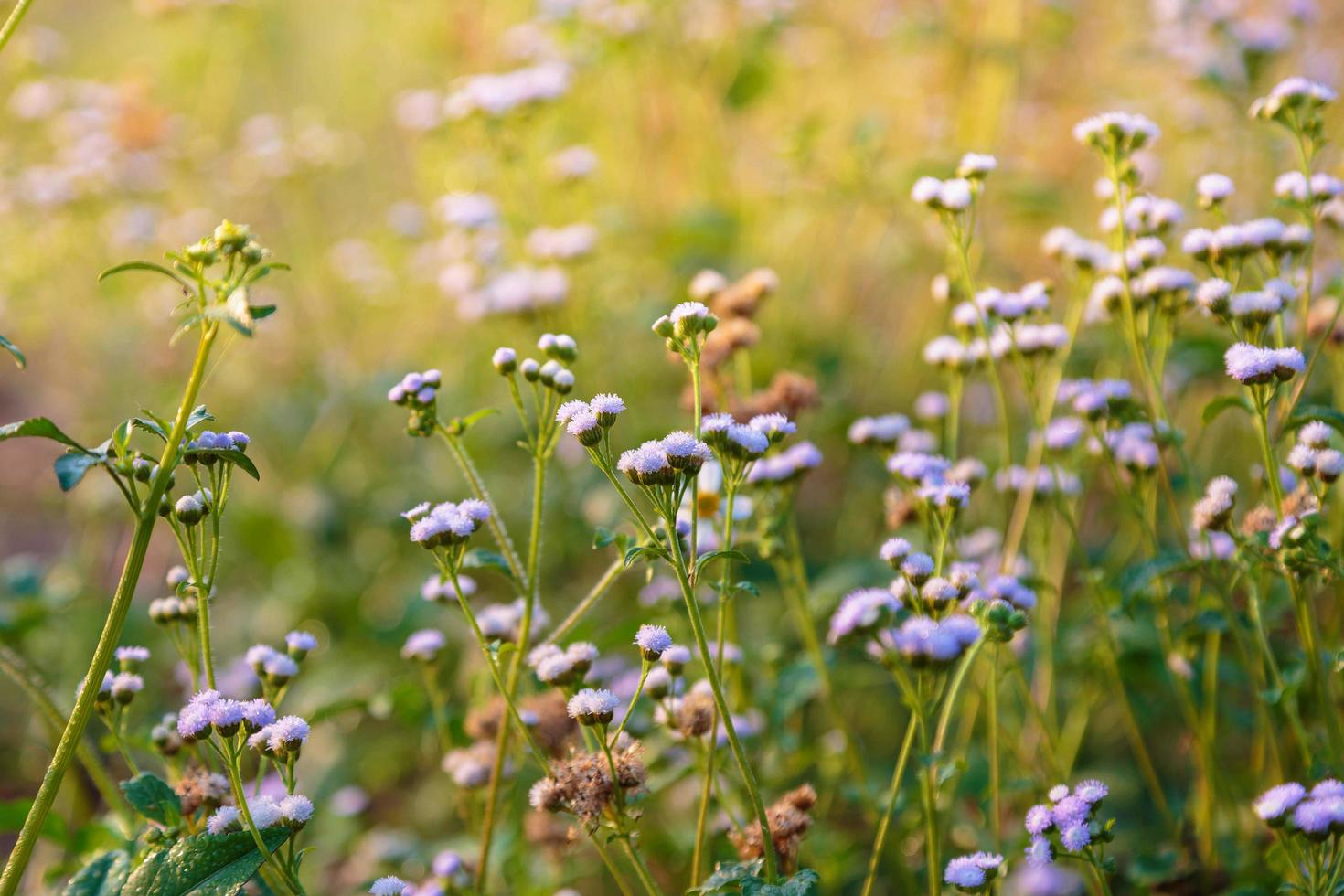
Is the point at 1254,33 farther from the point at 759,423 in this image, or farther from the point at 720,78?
the point at 759,423

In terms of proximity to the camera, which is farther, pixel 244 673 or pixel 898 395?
pixel 898 395

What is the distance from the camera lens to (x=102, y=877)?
6.06 ft

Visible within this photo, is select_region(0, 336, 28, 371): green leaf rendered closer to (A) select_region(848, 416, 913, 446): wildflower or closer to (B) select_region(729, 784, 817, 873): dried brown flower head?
(B) select_region(729, 784, 817, 873): dried brown flower head

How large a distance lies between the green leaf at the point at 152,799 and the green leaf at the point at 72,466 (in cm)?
59

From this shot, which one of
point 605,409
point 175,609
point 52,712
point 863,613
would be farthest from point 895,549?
point 52,712

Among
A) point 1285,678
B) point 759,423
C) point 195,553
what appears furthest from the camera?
point 1285,678

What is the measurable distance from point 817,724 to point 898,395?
1517 mm

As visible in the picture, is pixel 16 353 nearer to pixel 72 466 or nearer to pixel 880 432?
pixel 72 466

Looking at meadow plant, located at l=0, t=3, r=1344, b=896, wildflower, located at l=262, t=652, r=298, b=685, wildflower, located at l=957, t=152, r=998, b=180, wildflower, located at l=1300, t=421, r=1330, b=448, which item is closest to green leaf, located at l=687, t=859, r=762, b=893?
meadow plant, located at l=0, t=3, r=1344, b=896

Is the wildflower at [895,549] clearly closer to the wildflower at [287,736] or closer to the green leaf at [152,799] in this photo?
the wildflower at [287,736]

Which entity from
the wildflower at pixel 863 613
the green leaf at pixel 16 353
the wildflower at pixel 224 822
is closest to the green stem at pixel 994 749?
the wildflower at pixel 863 613

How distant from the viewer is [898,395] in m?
4.54

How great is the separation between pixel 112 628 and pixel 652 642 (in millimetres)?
789

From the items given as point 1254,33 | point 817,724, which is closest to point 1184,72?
point 1254,33
